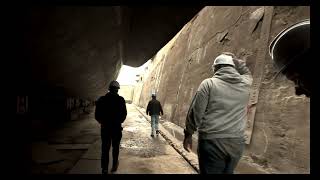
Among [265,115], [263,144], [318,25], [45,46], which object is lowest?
[263,144]

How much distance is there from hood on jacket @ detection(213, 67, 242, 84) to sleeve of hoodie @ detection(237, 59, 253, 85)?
0.35 feet

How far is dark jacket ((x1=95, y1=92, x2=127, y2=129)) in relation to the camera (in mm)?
5168

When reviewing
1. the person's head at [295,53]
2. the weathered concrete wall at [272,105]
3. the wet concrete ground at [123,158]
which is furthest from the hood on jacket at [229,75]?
the wet concrete ground at [123,158]

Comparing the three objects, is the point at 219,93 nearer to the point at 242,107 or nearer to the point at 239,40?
the point at 242,107

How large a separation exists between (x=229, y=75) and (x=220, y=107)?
335 millimetres

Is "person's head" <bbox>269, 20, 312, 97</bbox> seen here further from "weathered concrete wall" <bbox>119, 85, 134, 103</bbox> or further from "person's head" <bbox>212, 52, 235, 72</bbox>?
"weathered concrete wall" <bbox>119, 85, 134, 103</bbox>

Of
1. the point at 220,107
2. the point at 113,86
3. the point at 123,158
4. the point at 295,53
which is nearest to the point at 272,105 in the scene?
the point at 113,86

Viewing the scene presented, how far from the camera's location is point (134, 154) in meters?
7.23

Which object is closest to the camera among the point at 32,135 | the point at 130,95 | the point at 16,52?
the point at 16,52

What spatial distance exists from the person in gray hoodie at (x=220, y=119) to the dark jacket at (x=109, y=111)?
2.54m

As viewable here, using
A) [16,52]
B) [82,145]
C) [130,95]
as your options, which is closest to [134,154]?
[82,145]

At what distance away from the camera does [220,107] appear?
2.77 m

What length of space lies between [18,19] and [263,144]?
4.58 m

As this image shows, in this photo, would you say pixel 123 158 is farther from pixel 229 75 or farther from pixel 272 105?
pixel 229 75
